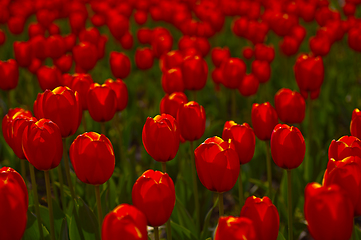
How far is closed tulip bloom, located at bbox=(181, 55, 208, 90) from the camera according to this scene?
2.76 m

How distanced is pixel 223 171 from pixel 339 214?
0.45 meters

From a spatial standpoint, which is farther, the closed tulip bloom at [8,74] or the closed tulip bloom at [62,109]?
the closed tulip bloom at [8,74]

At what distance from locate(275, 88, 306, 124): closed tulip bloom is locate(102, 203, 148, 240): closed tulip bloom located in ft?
4.54

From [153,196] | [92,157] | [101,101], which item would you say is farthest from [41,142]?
[101,101]

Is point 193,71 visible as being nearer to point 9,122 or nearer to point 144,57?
point 144,57

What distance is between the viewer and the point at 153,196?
131 cm

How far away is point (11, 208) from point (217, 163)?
0.66m

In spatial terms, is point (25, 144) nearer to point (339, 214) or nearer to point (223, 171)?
point (223, 171)

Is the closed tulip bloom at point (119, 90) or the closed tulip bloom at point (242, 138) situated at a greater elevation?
the closed tulip bloom at point (242, 138)

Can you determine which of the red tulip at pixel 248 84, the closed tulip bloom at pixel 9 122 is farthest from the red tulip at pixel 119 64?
the closed tulip bloom at pixel 9 122

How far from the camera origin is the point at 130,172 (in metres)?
2.74

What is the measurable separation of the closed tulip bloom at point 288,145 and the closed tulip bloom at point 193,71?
1.18m

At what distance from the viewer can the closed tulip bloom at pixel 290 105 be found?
2248 mm

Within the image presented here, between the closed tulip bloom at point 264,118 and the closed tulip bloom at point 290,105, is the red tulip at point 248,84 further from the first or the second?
the closed tulip bloom at point 264,118
